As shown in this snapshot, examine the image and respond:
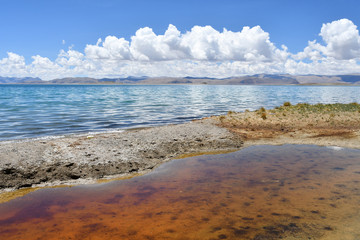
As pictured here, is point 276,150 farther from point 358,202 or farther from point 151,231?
point 151,231

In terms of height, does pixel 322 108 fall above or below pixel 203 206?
above

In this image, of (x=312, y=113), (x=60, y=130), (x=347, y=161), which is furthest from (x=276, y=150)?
(x=60, y=130)

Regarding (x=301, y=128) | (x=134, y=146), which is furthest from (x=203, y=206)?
(x=301, y=128)

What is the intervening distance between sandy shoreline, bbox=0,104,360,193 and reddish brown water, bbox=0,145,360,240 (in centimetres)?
96

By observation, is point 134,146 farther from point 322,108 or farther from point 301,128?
point 322,108

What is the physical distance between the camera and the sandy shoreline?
10.0 meters

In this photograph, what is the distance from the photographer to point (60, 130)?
21.0m

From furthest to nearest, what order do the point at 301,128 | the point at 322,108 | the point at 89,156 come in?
the point at 322,108 → the point at 301,128 → the point at 89,156

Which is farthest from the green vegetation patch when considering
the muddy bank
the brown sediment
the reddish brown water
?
the reddish brown water

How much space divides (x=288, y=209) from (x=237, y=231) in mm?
2038

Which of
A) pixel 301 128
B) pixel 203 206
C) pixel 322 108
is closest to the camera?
pixel 203 206

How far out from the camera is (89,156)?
11305mm

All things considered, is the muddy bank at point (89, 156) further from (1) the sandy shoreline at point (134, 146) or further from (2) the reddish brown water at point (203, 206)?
(2) the reddish brown water at point (203, 206)

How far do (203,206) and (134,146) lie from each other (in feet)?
20.5
